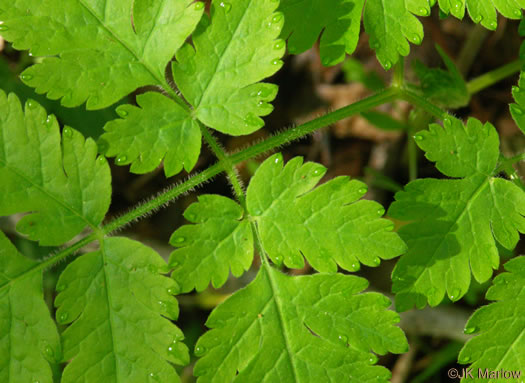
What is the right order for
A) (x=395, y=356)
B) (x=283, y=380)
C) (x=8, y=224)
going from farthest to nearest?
(x=395, y=356), (x=8, y=224), (x=283, y=380)

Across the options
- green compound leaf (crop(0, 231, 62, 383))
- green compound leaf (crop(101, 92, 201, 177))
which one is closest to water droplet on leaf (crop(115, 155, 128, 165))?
green compound leaf (crop(101, 92, 201, 177))

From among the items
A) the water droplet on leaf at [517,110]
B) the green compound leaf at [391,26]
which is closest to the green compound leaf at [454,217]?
the water droplet on leaf at [517,110]

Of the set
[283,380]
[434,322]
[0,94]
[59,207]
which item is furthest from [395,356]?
[0,94]

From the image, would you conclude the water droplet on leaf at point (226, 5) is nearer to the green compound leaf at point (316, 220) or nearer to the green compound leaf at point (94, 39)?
the green compound leaf at point (94, 39)

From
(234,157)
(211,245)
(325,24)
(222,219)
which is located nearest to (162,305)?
(211,245)

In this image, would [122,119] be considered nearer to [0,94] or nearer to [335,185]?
[0,94]

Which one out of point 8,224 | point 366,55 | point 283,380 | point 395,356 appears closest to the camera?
point 283,380

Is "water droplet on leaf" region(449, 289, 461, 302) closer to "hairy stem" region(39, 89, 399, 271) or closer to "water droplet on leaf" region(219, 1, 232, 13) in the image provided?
"hairy stem" region(39, 89, 399, 271)
